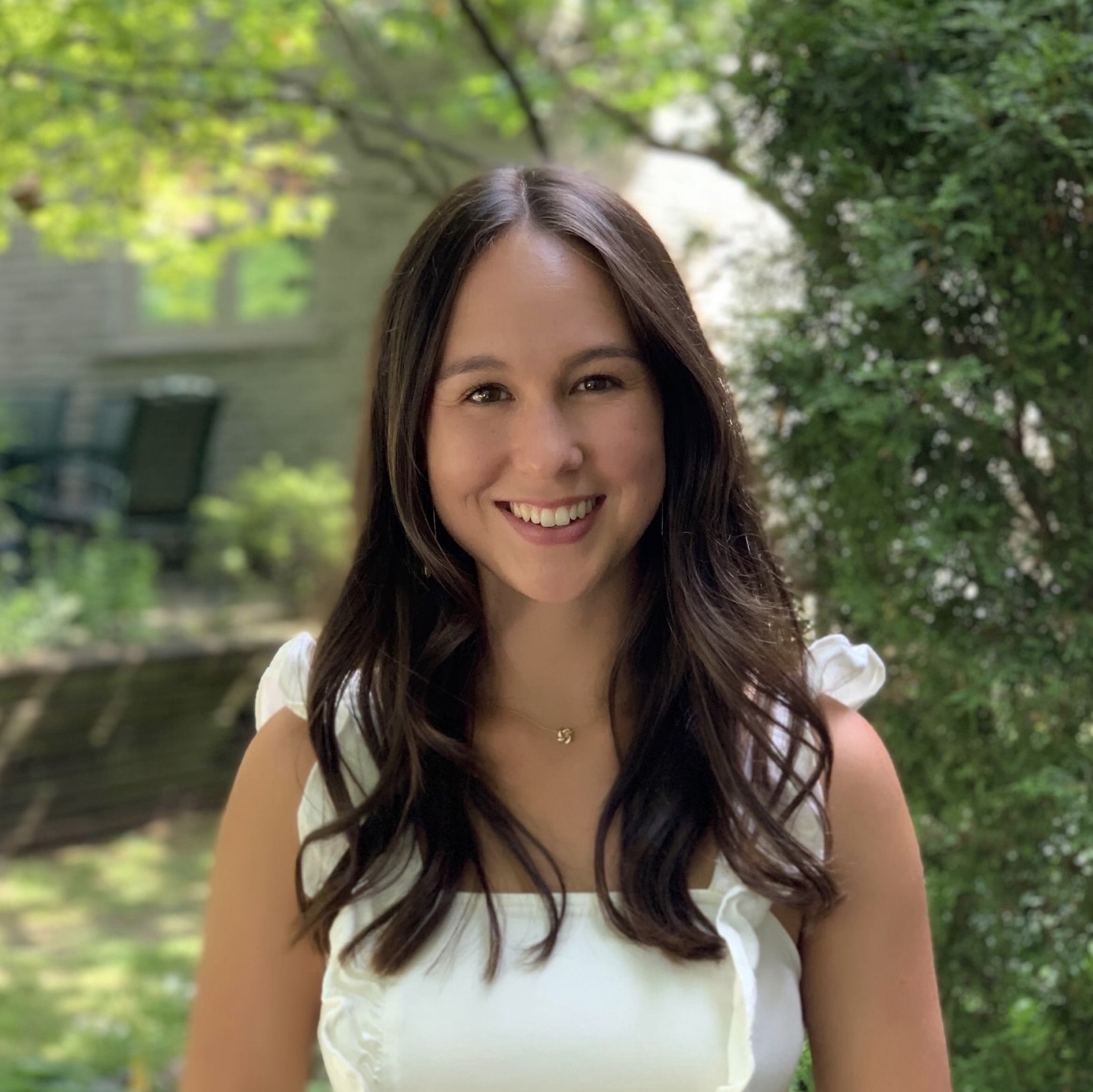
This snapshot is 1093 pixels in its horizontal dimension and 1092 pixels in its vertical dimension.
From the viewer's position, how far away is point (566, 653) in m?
1.68

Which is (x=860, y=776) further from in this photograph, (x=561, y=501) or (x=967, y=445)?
(x=967, y=445)

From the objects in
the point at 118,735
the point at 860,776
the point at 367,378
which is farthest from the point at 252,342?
the point at 860,776

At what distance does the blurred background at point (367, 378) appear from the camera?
1.92 metres

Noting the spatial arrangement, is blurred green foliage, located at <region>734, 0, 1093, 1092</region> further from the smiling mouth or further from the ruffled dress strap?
the smiling mouth

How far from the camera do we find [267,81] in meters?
4.28

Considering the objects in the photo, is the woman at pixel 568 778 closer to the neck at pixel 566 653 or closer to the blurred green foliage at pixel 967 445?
the neck at pixel 566 653

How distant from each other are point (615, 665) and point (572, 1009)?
375 mm

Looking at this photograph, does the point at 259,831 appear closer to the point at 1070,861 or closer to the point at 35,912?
the point at 1070,861

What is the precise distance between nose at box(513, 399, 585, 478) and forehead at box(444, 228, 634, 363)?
58mm

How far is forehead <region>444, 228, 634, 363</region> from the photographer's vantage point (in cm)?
149

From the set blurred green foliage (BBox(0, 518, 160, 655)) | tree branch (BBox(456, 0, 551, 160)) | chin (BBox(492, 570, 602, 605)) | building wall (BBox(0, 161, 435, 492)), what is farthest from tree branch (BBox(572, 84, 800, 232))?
building wall (BBox(0, 161, 435, 492))

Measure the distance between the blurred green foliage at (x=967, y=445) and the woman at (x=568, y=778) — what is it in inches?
14.8

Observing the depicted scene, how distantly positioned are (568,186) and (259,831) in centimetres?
75

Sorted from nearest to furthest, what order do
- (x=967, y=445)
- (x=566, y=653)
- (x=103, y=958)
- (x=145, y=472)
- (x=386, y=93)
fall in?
(x=566, y=653)
(x=967, y=445)
(x=386, y=93)
(x=103, y=958)
(x=145, y=472)
